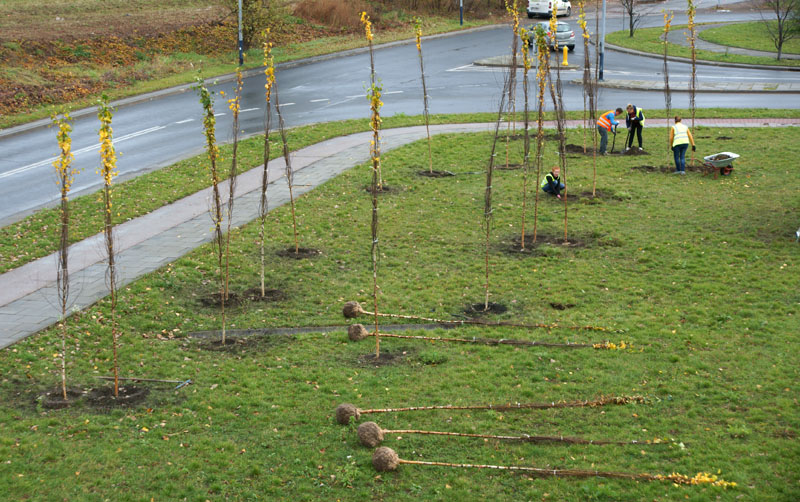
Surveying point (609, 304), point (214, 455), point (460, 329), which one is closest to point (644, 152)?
point (609, 304)

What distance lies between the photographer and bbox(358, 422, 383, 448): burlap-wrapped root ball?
8867 mm

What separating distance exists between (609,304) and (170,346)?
7.14 m

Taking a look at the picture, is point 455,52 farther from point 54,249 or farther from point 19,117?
point 54,249

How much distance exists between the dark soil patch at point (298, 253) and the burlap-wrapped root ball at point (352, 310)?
9.76 feet

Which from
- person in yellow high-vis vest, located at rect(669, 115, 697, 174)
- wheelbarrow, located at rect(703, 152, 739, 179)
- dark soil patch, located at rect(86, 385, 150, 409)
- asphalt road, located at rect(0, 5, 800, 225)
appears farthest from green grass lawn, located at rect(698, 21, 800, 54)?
dark soil patch, located at rect(86, 385, 150, 409)

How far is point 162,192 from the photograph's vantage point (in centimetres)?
1917

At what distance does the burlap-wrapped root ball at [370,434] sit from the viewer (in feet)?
29.1

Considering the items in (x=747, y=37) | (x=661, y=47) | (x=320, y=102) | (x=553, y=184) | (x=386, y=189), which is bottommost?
(x=386, y=189)

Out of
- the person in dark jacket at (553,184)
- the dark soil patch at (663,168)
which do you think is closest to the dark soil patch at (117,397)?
the person in dark jacket at (553,184)

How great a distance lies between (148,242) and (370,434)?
29.3 feet

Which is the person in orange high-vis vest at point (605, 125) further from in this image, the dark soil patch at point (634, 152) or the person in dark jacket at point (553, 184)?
the person in dark jacket at point (553, 184)

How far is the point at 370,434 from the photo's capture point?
8.88m

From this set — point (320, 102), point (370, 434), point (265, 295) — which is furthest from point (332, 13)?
point (370, 434)

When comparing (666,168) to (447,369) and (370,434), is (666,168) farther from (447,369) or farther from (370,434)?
(370,434)
